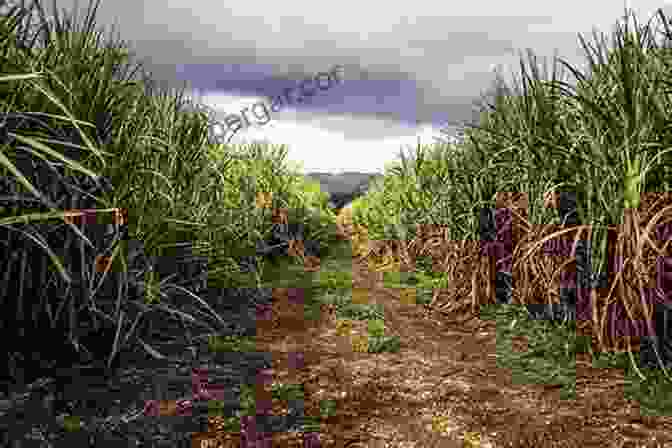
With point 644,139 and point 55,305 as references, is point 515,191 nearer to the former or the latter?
point 644,139

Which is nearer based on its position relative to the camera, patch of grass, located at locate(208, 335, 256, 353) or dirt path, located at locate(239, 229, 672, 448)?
dirt path, located at locate(239, 229, 672, 448)

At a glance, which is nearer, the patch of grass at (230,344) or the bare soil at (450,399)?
the bare soil at (450,399)

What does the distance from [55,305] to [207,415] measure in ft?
2.37

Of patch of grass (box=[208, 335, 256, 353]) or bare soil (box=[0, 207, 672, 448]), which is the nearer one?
bare soil (box=[0, 207, 672, 448])

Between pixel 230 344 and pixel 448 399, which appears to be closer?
pixel 448 399

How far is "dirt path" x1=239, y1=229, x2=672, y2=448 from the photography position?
1797 mm

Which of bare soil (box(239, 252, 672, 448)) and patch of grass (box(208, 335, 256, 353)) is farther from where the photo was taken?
patch of grass (box(208, 335, 256, 353))

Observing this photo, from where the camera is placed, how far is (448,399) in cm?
216

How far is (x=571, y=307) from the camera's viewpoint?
2734mm

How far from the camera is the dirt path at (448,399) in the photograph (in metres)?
1.80

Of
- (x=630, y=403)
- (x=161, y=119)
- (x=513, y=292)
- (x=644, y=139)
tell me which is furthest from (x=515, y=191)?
(x=161, y=119)

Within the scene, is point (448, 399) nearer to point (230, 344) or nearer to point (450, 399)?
point (450, 399)

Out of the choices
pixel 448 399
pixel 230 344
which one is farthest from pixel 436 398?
pixel 230 344

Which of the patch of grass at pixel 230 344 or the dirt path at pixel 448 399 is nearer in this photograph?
the dirt path at pixel 448 399
